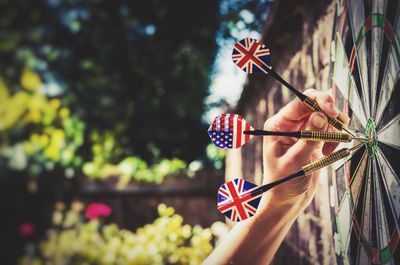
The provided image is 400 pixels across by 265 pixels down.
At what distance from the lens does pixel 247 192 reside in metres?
0.79

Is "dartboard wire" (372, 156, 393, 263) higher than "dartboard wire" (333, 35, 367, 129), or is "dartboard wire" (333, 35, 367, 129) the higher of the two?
"dartboard wire" (333, 35, 367, 129)

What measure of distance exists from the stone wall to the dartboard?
1.02 feet

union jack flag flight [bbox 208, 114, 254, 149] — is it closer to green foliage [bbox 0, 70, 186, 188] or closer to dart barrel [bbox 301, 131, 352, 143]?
A: dart barrel [bbox 301, 131, 352, 143]

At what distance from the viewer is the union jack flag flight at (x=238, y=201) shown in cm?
79

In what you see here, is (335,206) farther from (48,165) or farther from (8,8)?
(8,8)

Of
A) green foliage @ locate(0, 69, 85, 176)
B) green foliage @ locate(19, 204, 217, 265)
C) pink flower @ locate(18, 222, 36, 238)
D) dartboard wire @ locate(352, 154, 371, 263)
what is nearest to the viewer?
dartboard wire @ locate(352, 154, 371, 263)

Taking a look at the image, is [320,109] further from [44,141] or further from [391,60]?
[44,141]

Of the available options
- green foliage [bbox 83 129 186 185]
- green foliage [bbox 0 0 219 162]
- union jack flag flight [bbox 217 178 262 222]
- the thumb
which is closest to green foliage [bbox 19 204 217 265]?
green foliage [bbox 83 129 186 185]

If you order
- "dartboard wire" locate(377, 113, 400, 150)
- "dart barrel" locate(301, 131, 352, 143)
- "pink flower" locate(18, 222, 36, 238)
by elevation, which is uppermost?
"pink flower" locate(18, 222, 36, 238)

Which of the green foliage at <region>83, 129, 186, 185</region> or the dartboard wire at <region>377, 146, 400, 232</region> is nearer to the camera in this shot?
the dartboard wire at <region>377, 146, 400, 232</region>

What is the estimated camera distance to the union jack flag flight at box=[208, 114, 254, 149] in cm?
78

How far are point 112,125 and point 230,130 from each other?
20.3 feet

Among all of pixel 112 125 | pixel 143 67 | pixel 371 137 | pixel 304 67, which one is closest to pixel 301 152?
pixel 371 137

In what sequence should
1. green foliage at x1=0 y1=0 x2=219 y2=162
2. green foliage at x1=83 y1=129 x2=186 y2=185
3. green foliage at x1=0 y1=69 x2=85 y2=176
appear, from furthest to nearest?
green foliage at x1=0 y1=0 x2=219 y2=162
green foliage at x1=83 y1=129 x2=186 y2=185
green foliage at x1=0 y1=69 x2=85 y2=176
